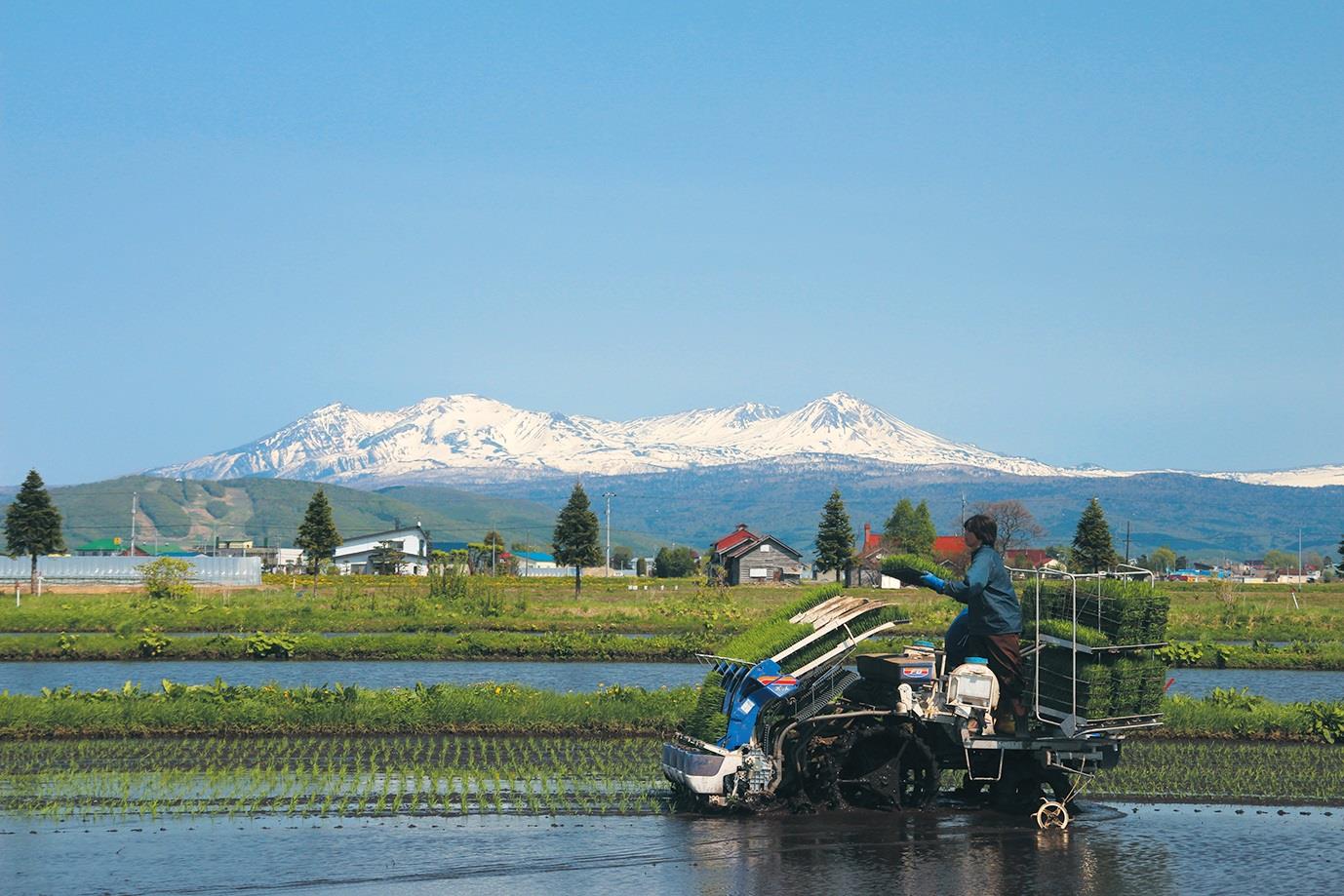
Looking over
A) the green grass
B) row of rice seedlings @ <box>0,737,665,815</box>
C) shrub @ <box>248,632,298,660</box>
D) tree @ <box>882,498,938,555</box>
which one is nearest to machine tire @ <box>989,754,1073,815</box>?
row of rice seedlings @ <box>0,737,665,815</box>

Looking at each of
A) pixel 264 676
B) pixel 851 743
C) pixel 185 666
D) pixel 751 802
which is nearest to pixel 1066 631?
pixel 851 743

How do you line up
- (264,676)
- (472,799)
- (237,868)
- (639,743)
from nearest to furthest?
1. (237,868)
2. (472,799)
3. (639,743)
4. (264,676)

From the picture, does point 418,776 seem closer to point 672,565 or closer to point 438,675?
point 438,675

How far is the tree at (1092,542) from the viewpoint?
325 feet

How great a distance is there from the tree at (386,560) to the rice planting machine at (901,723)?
14558 centimetres

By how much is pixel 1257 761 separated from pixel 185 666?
29.5m

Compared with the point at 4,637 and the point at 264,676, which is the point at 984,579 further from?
the point at 4,637

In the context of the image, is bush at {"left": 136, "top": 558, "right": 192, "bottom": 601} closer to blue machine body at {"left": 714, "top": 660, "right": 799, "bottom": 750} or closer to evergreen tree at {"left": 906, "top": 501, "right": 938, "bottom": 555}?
blue machine body at {"left": 714, "top": 660, "right": 799, "bottom": 750}

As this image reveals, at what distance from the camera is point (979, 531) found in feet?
55.0

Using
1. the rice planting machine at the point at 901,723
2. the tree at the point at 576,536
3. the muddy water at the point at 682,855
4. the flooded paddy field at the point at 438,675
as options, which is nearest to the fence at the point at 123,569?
the tree at the point at 576,536

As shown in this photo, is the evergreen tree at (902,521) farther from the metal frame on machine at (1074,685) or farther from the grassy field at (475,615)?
the metal frame on machine at (1074,685)

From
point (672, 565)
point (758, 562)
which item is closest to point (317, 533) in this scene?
point (672, 565)

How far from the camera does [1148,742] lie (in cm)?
2531

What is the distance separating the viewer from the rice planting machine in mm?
16594
